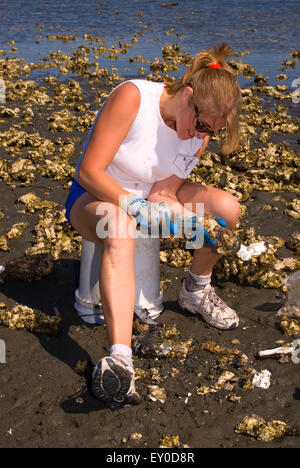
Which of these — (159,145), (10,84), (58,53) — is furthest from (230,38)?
(159,145)

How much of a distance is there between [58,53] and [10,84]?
318cm

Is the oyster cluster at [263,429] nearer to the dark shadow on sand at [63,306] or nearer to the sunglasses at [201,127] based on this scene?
the dark shadow on sand at [63,306]

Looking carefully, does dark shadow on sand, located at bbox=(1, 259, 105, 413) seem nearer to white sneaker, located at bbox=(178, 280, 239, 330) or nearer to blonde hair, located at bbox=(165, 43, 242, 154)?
white sneaker, located at bbox=(178, 280, 239, 330)

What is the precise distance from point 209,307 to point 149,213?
902 millimetres

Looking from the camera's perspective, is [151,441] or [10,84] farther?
[10,84]

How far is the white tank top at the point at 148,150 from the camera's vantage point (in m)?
3.44

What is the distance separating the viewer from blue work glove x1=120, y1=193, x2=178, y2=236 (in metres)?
3.29

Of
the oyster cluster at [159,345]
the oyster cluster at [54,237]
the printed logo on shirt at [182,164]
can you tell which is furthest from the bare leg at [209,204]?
the oyster cluster at [54,237]

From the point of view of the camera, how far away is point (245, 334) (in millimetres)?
3748

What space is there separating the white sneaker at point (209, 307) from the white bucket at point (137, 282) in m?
0.20

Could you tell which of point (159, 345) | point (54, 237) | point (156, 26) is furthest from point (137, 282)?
point (156, 26)
